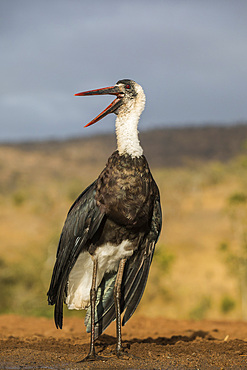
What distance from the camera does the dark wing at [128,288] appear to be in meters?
5.73

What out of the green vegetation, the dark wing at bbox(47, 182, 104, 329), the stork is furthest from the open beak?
the green vegetation

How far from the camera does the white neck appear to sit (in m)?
5.32

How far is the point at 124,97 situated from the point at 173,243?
23.7 meters

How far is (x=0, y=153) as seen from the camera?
221 ft

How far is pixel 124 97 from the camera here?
5570mm

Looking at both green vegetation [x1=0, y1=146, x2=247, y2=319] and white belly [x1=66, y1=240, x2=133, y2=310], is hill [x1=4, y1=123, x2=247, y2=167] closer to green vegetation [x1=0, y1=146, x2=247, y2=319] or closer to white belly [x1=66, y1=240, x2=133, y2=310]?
green vegetation [x1=0, y1=146, x2=247, y2=319]

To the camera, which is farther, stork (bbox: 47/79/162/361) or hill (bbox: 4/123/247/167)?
hill (bbox: 4/123/247/167)

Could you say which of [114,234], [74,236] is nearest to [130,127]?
[114,234]

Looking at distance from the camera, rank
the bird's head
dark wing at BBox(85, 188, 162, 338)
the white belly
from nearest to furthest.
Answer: the white belly → the bird's head → dark wing at BBox(85, 188, 162, 338)

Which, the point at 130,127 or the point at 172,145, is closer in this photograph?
the point at 130,127

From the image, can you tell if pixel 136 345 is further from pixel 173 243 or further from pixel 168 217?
pixel 168 217

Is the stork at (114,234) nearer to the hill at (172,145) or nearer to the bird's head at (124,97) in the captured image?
the bird's head at (124,97)

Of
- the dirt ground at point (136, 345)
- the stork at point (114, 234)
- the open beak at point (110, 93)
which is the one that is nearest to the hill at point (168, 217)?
the dirt ground at point (136, 345)

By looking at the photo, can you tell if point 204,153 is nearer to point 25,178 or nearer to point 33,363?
point 25,178
